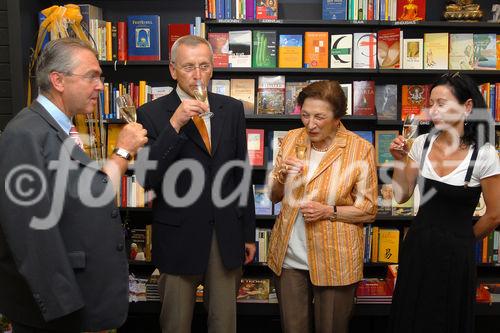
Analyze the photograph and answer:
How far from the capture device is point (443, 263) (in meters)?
2.21

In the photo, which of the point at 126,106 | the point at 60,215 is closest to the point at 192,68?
the point at 126,106

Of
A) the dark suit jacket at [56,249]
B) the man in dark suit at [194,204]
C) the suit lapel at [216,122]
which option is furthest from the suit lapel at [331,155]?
the dark suit jacket at [56,249]

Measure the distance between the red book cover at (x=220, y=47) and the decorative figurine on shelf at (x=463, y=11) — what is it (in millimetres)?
1589

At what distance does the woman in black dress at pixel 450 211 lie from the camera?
85.1 inches

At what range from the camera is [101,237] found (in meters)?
1.76

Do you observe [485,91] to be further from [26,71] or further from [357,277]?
[26,71]

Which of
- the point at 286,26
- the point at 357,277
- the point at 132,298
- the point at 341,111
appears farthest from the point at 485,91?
the point at 132,298

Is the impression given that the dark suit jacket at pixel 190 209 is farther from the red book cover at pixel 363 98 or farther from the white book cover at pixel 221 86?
the red book cover at pixel 363 98

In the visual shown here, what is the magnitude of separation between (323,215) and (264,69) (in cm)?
156

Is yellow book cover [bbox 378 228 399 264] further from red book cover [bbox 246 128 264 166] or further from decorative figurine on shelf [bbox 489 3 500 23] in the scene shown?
decorative figurine on shelf [bbox 489 3 500 23]

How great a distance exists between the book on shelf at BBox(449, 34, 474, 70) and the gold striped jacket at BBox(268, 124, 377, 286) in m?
1.65

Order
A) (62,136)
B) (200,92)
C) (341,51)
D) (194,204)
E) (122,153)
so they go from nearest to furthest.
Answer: (62,136), (122,153), (200,92), (194,204), (341,51)

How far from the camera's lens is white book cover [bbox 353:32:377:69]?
3.61 meters

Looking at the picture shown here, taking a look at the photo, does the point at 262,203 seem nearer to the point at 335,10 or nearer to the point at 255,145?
the point at 255,145
